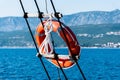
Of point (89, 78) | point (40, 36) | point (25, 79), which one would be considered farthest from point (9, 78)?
point (40, 36)

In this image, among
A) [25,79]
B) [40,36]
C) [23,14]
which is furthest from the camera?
[25,79]

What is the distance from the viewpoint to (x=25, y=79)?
96.3 meters

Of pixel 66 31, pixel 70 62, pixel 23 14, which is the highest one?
pixel 23 14

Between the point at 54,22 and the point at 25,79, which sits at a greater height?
the point at 54,22

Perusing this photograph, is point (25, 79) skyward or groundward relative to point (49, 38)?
groundward

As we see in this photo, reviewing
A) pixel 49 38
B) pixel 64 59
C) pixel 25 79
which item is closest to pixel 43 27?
pixel 49 38

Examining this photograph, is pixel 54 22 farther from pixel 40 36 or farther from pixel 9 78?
pixel 9 78

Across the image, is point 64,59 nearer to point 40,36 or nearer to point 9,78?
point 40,36

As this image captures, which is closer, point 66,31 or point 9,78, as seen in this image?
point 66,31

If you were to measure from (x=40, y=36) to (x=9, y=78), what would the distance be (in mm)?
85243

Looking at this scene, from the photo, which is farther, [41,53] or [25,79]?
[25,79]

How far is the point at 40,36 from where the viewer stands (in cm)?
1562

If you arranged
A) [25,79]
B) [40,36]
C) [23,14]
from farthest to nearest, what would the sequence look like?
[25,79] → [40,36] → [23,14]

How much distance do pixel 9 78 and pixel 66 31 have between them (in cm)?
8732
